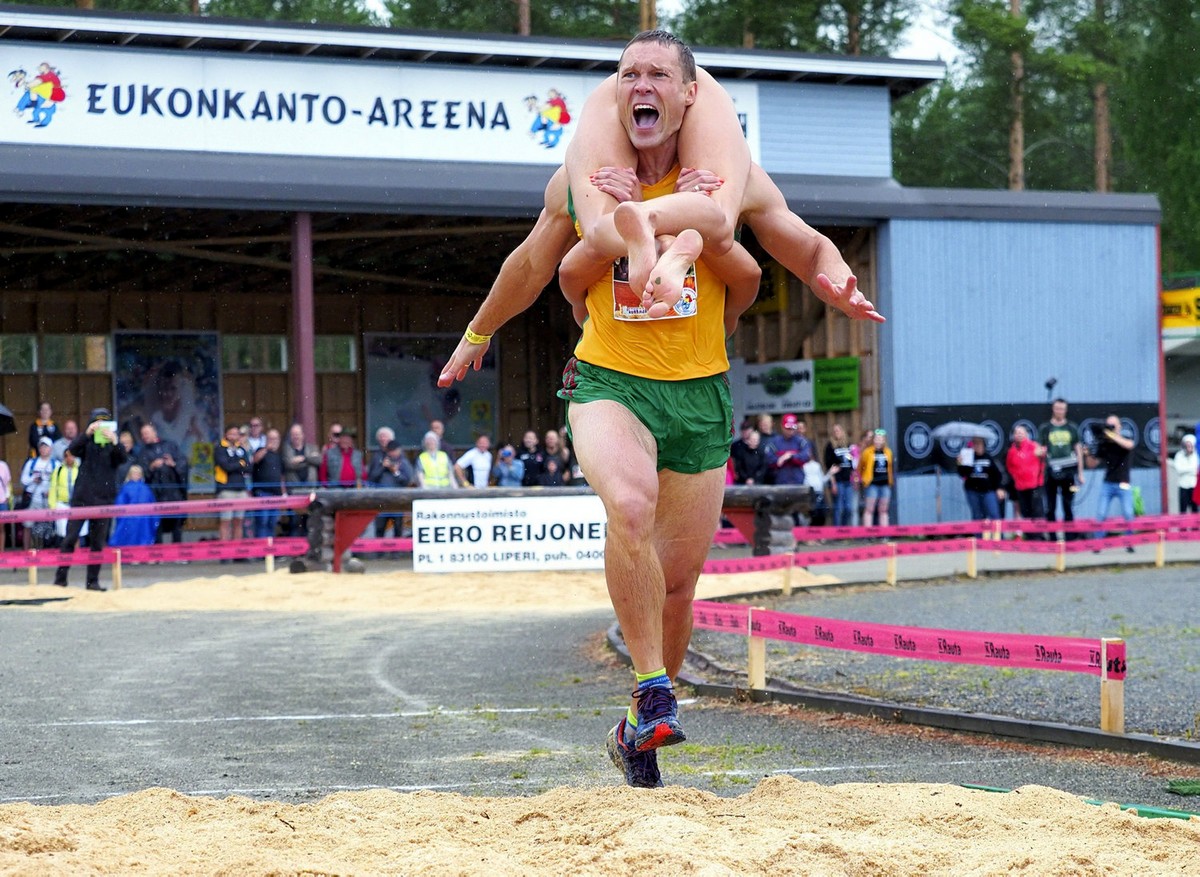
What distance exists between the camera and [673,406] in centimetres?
554

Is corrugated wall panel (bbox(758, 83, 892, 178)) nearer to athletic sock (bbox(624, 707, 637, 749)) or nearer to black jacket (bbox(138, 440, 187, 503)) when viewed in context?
black jacket (bbox(138, 440, 187, 503))

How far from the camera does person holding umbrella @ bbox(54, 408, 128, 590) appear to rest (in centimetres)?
1856

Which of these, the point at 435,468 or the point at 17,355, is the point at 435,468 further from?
the point at 17,355

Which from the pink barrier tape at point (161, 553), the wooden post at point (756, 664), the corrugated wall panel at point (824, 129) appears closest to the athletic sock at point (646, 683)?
the wooden post at point (756, 664)

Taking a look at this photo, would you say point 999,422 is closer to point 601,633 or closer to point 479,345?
point 601,633

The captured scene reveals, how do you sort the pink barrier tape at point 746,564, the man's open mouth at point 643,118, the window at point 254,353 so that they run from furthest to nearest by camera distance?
the window at point 254,353 → the pink barrier tape at point 746,564 → the man's open mouth at point 643,118

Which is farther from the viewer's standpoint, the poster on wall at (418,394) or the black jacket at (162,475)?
the poster on wall at (418,394)

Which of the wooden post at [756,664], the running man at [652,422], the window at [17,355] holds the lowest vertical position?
the wooden post at [756,664]

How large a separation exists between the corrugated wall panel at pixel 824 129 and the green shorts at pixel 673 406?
23.8m

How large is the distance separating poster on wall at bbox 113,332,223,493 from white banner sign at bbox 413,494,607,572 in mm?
15764

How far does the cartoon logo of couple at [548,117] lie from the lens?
90.5 ft

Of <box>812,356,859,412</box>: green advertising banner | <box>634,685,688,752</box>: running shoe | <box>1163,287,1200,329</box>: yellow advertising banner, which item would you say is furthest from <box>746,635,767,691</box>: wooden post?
<box>1163,287,1200,329</box>: yellow advertising banner

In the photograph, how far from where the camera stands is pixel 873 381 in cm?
2884

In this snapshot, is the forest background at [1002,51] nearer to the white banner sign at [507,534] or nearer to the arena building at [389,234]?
the arena building at [389,234]
